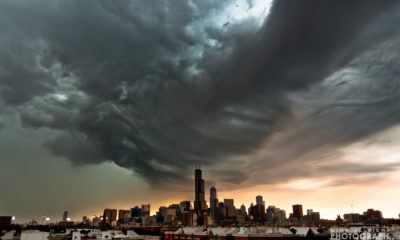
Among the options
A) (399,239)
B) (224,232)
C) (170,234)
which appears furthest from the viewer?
(170,234)

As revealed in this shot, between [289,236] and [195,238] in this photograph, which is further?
[195,238]

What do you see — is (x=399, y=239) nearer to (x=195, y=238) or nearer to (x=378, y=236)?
(x=378, y=236)

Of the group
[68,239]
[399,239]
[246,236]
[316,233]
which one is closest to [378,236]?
[399,239]

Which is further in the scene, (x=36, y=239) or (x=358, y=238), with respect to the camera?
(x=36, y=239)

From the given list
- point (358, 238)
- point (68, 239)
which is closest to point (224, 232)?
point (358, 238)

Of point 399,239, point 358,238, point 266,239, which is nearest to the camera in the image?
point 399,239

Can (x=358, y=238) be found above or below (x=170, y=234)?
above

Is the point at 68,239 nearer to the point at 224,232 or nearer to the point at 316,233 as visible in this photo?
the point at 224,232

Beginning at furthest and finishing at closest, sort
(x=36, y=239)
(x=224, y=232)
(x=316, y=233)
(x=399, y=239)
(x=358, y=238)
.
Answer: (x=224, y=232)
(x=316, y=233)
(x=36, y=239)
(x=358, y=238)
(x=399, y=239)

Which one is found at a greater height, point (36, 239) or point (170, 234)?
point (36, 239)
